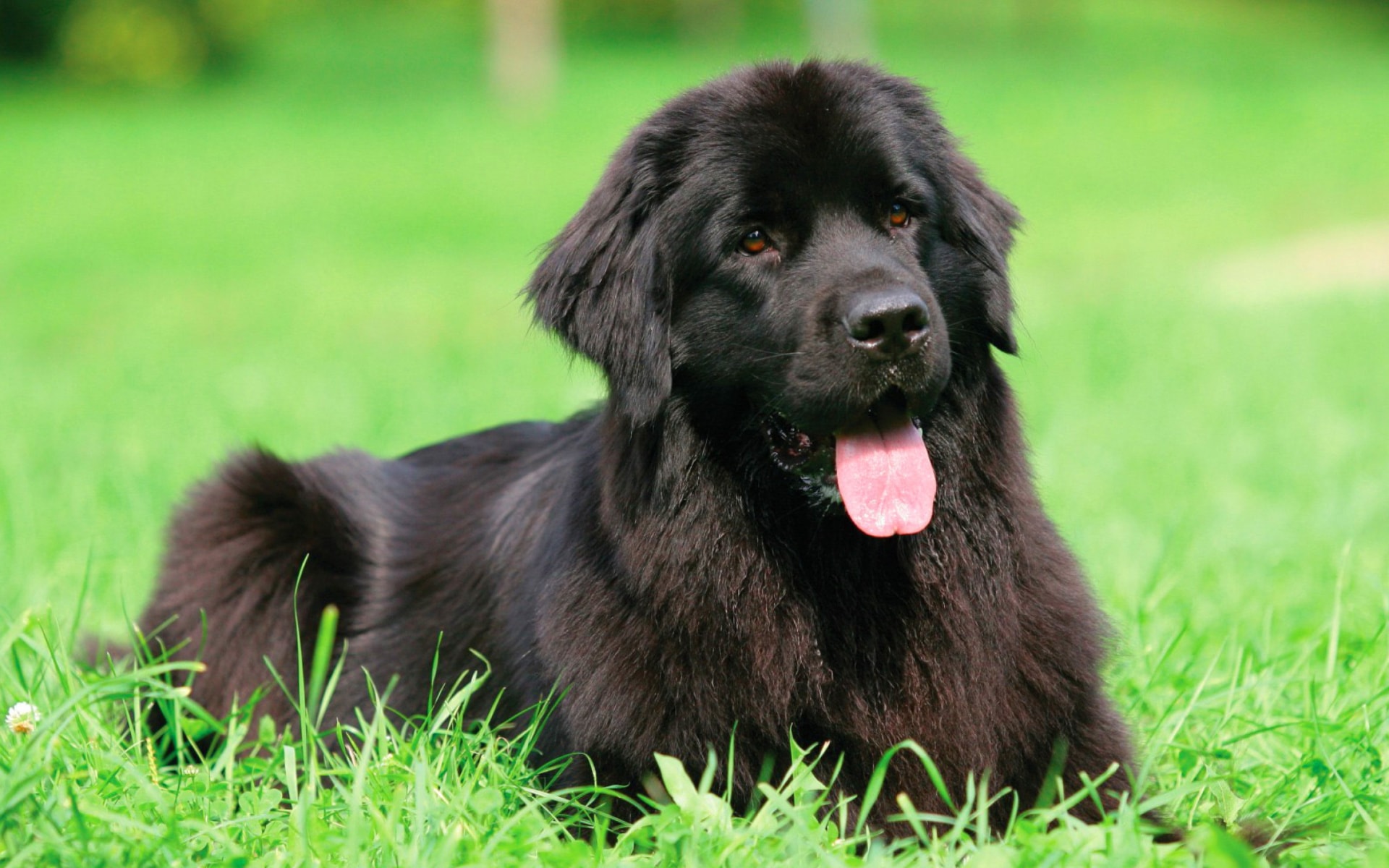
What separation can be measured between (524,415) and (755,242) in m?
5.13

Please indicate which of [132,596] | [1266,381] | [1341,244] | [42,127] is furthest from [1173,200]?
[42,127]

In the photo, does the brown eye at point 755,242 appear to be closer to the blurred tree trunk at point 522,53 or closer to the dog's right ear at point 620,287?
the dog's right ear at point 620,287

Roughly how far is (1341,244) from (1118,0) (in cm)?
3913

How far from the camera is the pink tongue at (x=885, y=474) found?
308 cm

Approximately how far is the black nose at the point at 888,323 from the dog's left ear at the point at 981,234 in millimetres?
472

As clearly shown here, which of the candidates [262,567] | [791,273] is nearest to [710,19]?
[262,567]

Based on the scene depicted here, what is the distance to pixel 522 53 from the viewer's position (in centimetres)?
3381

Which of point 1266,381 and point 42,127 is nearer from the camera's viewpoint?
point 1266,381

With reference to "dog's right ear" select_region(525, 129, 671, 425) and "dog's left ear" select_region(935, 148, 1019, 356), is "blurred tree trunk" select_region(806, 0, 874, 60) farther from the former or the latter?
"dog's right ear" select_region(525, 129, 671, 425)

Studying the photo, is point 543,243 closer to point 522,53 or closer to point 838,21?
point 522,53

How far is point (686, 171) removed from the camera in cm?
333

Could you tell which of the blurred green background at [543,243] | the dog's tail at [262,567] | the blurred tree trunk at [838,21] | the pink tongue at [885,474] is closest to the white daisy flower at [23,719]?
the blurred green background at [543,243]

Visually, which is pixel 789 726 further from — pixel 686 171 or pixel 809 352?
pixel 686 171

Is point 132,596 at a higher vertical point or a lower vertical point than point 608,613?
lower
